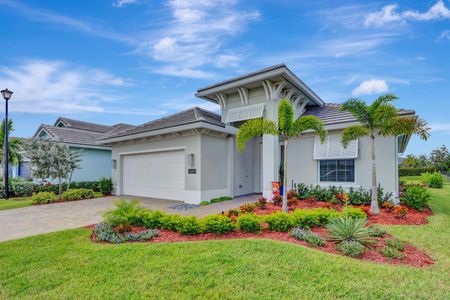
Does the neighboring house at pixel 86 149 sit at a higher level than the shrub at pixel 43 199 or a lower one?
higher

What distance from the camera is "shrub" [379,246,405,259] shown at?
4586mm

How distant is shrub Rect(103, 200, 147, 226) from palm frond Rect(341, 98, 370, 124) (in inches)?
317

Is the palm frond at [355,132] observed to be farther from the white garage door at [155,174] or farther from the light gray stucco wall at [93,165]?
the light gray stucco wall at [93,165]

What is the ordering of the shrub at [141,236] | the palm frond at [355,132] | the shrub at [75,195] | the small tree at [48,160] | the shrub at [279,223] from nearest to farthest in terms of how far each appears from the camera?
1. the shrub at [141,236]
2. the shrub at [279,223]
3. the palm frond at [355,132]
4. the shrub at [75,195]
5. the small tree at [48,160]

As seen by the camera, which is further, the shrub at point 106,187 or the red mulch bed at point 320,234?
the shrub at point 106,187

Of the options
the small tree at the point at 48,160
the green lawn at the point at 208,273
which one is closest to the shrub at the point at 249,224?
the green lawn at the point at 208,273

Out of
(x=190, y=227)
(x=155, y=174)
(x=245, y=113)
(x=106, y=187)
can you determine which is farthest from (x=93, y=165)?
(x=190, y=227)

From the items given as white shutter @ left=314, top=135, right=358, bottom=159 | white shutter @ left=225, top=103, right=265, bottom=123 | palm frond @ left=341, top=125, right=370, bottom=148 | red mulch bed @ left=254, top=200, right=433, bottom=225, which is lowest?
red mulch bed @ left=254, top=200, right=433, bottom=225

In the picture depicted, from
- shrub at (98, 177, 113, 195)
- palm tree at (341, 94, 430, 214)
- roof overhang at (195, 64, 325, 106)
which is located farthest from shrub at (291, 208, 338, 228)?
shrub at (98, 177, 113, 195)

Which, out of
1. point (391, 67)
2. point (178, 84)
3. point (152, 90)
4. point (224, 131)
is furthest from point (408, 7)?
point (152, 90)

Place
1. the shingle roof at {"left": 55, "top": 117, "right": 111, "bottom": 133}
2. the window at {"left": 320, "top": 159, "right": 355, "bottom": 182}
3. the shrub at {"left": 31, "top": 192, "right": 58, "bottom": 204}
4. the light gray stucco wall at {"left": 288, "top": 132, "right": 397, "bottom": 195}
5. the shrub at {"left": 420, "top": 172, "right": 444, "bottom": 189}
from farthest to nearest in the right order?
the shingle roof at {"left": 55, "top": 117, "right": 111, "bottom": 133} < the shrub at {"left": 420, "top": 172, "right": 444, "bottom": 189} < the shrub at {"left": 31, "top": 192, "right": 58, "bottom": 204} < the window at {"left": 320, "top": 159, "right": 355, "bottom": 182} < the light gray stucco wall at {"left": 288, "top": 132, "right": 397, "bottom": 195}

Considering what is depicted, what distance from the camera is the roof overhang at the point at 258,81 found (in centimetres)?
1035

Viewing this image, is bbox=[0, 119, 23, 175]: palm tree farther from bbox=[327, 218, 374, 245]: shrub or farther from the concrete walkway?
bbox=[327, 218, 374, 245]: shrub

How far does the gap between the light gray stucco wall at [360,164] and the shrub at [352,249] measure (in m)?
6.45
